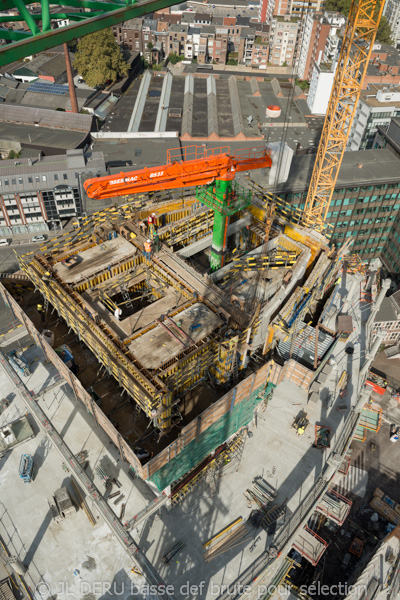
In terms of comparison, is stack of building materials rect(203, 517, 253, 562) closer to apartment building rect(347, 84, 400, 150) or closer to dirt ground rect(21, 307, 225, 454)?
dirt ground rect(21, 307, 225, 454)

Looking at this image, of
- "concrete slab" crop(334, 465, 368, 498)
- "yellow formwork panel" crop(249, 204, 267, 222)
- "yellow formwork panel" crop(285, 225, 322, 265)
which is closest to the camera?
"yellow formwork panel" crop(285, 225, 322, 265)

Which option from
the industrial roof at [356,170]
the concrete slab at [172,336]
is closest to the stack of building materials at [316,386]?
the concrete slab at [172,336]

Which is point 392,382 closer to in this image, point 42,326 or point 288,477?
point 288,477

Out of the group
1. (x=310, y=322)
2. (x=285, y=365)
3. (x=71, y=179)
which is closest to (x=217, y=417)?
(x=285, y=365)

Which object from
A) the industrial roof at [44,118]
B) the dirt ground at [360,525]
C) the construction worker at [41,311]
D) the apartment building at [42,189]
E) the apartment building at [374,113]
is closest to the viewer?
the construction worker at [41,311]

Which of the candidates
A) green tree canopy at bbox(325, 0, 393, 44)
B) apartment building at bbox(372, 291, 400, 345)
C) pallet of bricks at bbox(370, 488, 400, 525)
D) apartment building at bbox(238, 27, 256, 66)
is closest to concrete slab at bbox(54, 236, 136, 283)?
pallet of bricks at bbox(370, 488, 400, 525)

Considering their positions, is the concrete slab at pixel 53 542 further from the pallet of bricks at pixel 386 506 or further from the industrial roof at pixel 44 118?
the industrial roof at pixel 44 118
